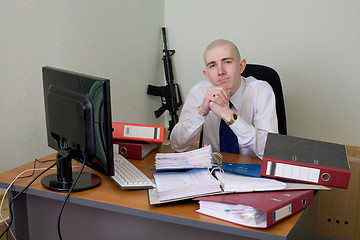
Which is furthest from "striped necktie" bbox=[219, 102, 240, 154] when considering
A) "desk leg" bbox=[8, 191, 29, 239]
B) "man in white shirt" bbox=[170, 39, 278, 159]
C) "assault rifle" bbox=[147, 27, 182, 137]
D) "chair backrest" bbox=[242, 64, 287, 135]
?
"assault rifle" bbox=[147, 27, 182, 137]

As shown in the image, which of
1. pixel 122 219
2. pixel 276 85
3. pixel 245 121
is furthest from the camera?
pixel 276 85

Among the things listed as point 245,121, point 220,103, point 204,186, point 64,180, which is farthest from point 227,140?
point 64,180

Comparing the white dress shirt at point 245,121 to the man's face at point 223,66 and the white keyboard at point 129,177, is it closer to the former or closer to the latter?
the man's face at point 223,66

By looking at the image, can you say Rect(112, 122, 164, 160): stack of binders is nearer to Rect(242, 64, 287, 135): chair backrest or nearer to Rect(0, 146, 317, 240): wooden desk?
Rect(0, 146, 317, 240): wooden desk

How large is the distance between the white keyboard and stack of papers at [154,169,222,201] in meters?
0.04

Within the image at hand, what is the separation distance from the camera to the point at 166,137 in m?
2.79

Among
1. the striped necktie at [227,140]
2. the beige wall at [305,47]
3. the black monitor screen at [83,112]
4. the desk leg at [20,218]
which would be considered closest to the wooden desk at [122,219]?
the desk leg at [20,218]

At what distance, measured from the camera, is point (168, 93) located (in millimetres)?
2875

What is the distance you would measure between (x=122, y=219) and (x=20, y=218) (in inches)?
15.7

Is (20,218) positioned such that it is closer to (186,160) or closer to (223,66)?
(186,160)

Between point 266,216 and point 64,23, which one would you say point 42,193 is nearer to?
point 266,216

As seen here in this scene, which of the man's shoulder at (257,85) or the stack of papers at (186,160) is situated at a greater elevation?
the man's shoulder at (257,85)

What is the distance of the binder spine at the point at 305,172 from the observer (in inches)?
44.9

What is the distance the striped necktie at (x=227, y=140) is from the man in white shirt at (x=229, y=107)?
14 mm
